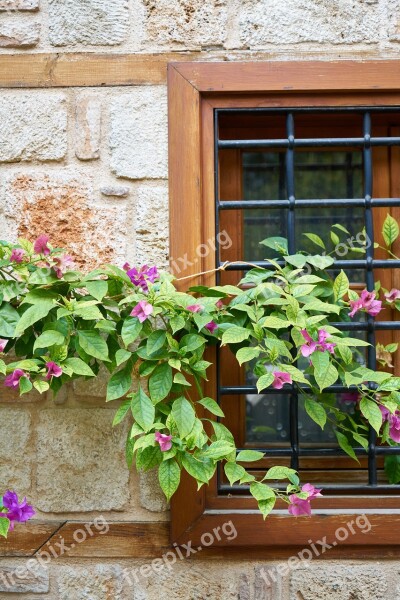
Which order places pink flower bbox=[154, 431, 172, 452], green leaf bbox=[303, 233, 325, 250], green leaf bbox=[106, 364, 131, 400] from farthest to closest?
green leaf bbox=[303, 233, 325, 250] → green leaf bbox=[106, 364, 131, 400] → pink flower bbox=[154, 431, 172, 452]

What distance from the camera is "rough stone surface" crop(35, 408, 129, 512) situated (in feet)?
6.13

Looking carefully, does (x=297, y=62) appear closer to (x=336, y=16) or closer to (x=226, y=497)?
(x=336, y=16)

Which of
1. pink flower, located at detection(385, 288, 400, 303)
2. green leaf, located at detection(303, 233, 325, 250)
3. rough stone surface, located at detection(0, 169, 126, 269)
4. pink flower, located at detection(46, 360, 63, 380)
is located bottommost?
pink flower, located at detection(46, 360, 63, 380)

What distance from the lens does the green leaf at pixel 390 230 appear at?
190 centimetres

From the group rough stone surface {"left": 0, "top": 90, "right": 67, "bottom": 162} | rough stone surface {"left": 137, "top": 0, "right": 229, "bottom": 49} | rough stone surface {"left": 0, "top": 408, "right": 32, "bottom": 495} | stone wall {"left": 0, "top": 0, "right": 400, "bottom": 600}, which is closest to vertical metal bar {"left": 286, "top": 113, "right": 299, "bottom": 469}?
stone wall {"left": 0, "top": 0, "right": 400, "bottom": 600}

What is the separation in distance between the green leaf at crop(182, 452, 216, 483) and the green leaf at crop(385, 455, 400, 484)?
617 millimetres

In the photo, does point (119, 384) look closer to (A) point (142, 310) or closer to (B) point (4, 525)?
(A) point (142, 310)

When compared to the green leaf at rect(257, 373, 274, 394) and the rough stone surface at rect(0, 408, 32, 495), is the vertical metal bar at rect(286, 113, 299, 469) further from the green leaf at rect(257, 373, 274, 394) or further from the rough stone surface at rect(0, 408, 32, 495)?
the rough stone surface at rect(0, 408, 32, 495)

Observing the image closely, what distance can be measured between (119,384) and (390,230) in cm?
91

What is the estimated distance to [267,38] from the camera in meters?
1.90

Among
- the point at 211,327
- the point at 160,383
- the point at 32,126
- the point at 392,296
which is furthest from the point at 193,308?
the point at 32,126

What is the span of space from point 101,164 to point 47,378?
2.13ft

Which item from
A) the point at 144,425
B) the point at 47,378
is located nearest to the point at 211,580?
the point at 144,425

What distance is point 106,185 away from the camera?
1895mm
